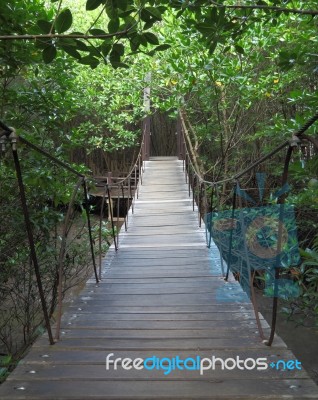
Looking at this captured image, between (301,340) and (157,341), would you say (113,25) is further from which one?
(301,340)

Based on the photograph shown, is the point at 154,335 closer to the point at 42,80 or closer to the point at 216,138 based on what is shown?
the point at 42,80

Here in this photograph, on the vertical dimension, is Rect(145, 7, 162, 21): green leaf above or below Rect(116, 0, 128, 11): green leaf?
below

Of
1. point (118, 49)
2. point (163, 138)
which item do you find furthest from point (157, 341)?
point (163, 138)

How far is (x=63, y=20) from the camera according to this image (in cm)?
143

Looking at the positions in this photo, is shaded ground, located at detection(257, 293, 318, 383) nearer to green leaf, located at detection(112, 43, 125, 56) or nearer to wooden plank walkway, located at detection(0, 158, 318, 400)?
wooden plank walkway, located at detection(0, 158, 318, 400)

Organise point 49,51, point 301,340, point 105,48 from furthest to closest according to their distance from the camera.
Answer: point 301,340
point 105,48
point 49,51

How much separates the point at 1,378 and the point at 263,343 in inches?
56.8

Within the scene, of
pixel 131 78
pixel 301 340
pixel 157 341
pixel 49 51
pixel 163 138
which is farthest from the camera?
pixel 163 138

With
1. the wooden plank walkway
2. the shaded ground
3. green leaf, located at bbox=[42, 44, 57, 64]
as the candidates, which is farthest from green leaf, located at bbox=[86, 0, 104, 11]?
the shaded ground

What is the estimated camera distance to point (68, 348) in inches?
68.6

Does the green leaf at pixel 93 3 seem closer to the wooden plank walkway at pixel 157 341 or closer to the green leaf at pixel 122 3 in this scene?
the green leaf at pixel 122 3

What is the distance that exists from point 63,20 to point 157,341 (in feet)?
4.34

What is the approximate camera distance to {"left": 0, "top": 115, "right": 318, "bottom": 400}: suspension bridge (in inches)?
54.9

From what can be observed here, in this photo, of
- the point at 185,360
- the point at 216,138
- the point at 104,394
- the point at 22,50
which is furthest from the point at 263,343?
the point at 216,138
